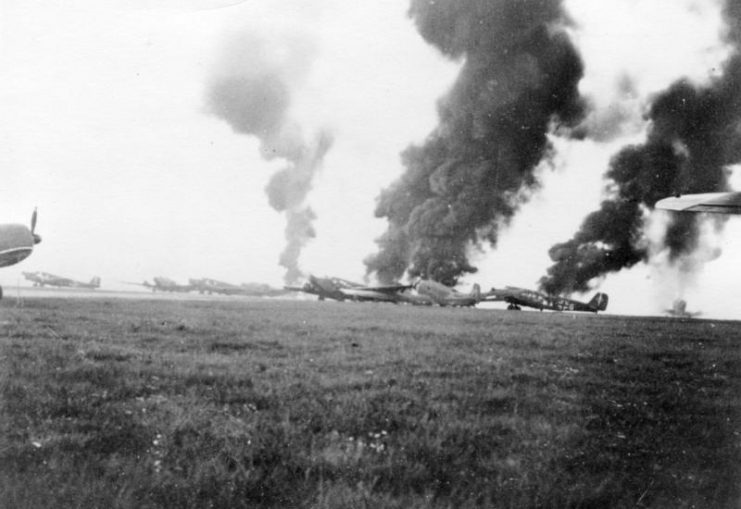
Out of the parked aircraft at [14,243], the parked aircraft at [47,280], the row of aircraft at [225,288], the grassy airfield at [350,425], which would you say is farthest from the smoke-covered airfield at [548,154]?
the parked aircraft at [47,280]

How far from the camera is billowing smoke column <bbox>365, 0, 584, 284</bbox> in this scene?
4.80 m

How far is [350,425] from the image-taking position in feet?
11.6

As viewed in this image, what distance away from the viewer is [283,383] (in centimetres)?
433

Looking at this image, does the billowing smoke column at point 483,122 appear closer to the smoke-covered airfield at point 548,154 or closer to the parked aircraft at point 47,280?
the smoke-covered airfield at point 548,154

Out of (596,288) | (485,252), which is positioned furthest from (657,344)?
(485,252)

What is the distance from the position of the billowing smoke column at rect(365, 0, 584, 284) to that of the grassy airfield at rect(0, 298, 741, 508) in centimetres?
177

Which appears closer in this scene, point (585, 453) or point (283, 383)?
point (585, 453)

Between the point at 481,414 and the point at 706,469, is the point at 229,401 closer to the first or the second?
the point at 481,414

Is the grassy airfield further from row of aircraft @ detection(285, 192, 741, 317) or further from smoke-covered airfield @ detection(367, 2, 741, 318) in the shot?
row of aircraft @ detection(285, 192, 741, 317)

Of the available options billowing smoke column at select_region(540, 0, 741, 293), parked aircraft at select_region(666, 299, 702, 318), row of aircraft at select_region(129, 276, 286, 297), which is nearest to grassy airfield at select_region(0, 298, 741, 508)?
parked aircraft at select_region(666, 299, 702, 318)

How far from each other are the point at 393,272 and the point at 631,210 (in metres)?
3.51

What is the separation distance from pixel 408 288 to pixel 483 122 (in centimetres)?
1863

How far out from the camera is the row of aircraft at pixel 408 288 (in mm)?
4305

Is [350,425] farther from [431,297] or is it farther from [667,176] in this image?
[431,297]
